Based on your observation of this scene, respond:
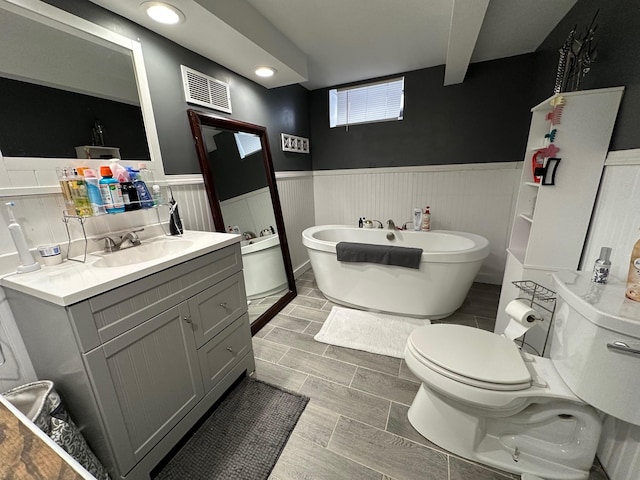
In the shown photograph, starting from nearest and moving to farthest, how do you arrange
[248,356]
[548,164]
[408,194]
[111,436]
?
[111,436]
[548,164]
[248,356]
[408,194]

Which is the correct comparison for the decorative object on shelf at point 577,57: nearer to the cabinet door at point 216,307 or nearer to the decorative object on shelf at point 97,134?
the cabinet door at point 216,307

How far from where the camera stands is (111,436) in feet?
3.07

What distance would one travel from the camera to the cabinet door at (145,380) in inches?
36.4

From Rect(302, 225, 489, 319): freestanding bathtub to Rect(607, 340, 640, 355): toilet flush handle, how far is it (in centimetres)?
113

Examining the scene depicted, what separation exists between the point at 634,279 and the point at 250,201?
2314 mm

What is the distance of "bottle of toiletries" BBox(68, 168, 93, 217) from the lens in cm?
116

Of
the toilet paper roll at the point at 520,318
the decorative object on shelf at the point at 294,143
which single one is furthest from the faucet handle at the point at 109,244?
the toilet paper roll at the point at 520,318

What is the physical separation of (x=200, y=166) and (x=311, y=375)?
5.49ft

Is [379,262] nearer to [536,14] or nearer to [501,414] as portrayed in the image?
[501,414]

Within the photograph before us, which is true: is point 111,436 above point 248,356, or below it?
above

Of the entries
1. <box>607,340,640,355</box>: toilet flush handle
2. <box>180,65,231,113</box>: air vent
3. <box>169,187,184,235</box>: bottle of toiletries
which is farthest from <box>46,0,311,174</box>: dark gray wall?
<box>607,340,640,355</box>: toilet flush handle

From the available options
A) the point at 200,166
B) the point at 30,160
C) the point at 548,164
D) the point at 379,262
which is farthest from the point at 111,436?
the point at 548,164

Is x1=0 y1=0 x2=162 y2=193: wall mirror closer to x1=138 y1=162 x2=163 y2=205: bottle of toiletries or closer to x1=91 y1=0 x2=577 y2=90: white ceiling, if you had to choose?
x1=138 y1=162 x2=163 y2=205: bottle of toiletries

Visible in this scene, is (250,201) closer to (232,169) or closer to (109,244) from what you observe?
(232,169)
